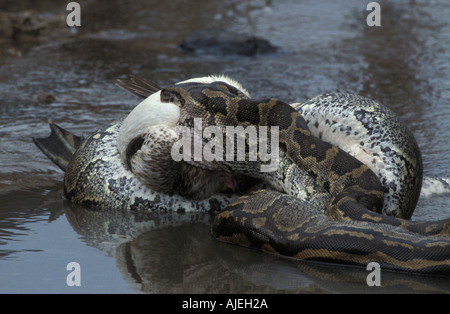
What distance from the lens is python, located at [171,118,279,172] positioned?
230 inches

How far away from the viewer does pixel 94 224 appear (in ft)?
19.7

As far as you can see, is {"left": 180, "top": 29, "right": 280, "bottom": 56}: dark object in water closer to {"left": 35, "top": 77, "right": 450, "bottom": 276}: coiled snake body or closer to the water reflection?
{"left": 35, "top": 77, "right": 450, "bottom": 276}: coiled snake body

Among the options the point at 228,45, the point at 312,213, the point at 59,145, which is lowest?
the point at 312,213

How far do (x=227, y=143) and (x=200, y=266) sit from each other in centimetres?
123

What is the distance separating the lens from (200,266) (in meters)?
5.04

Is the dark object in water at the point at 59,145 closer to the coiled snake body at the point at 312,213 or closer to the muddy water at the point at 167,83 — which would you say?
the muddy water at the point at 167,83

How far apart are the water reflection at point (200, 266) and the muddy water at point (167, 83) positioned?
13 millimetres

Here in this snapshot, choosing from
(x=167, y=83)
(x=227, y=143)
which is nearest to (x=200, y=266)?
(x=227, y=143)

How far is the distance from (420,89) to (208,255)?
6.71 meters

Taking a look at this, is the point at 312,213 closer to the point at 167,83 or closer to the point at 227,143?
the point at 227,143

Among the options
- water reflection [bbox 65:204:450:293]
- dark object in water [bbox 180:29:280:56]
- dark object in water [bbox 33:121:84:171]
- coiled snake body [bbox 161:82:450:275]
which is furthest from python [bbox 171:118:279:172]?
dark object in water [bbox 180:29:280:56]

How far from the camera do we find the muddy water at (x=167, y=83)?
15.8 ft

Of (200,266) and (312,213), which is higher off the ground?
(312,213)

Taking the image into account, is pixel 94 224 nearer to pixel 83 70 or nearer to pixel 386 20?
pixel 83 70
